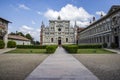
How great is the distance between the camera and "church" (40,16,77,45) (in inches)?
2457

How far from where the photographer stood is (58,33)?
→ 6369 centimetres

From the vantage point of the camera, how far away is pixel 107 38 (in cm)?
3334

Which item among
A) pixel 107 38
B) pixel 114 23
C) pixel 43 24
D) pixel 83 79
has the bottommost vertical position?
pixel 83 79

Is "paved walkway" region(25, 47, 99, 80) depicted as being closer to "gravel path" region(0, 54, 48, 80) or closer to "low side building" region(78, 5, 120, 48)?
"gravel path" region(0, 54, 48, 80)

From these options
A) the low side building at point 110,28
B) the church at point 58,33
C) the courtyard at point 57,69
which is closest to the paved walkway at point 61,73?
the courtyard at point 57,69

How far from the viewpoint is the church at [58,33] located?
6241cm

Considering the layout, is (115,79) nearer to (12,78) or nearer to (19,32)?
(12,78)

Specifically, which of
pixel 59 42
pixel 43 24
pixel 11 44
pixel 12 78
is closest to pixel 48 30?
pixel 43 24

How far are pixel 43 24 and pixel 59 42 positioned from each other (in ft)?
37.3

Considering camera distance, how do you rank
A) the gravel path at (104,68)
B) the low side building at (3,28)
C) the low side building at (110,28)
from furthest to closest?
the low side building at (3,28), the low side building at (110,28), the gravel path at (104,68)

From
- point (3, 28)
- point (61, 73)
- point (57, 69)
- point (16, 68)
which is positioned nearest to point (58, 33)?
point (3, 28)

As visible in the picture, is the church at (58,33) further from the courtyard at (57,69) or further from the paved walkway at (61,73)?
the paved walkway at (61,73)

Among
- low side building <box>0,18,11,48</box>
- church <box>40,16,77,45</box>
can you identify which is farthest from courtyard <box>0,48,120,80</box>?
church <box>40,16,77,45</box>

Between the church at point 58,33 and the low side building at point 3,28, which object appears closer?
the low side building at point 3,28
